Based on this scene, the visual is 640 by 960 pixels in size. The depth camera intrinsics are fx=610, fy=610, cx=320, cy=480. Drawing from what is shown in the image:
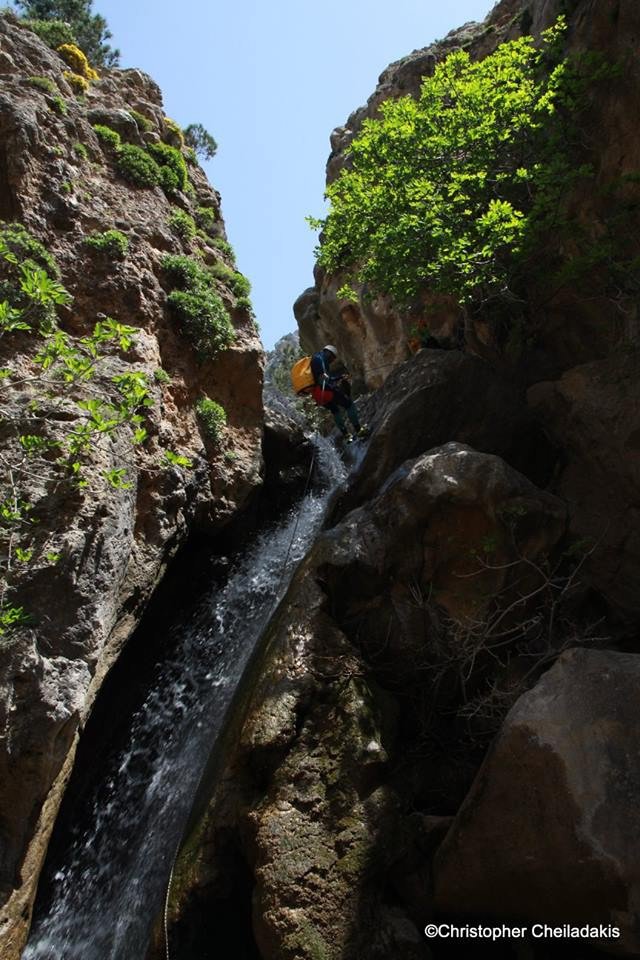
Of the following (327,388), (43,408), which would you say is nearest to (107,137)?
(327,388)

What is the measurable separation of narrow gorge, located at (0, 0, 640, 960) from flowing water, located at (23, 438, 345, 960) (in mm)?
45

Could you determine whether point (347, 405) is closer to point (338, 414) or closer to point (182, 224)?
point (338, 414)

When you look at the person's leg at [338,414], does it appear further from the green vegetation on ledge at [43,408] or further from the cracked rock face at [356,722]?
the green vegetation on ledge at [43,408]

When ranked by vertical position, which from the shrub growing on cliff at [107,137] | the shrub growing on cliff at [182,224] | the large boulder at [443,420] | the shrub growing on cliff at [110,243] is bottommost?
the large boulder at [443,420]

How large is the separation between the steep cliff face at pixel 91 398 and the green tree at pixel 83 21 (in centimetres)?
1395

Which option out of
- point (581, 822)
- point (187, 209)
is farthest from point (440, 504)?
point (187, 209)

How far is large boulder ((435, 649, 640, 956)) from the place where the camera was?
197 inches

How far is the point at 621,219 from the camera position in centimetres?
1002

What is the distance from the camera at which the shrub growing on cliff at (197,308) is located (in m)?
11.8

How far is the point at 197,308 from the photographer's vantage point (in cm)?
1188

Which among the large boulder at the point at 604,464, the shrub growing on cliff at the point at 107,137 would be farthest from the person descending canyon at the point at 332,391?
the shrub growing on cliff at the point at 107,137

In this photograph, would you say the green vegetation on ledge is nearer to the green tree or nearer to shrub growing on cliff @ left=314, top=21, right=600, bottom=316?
shrub growing on cliff @ left=314, top=21, right=600, bottom=316

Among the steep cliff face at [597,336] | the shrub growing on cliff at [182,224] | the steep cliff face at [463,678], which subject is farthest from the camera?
the shrub growing on cliff at [182,224]

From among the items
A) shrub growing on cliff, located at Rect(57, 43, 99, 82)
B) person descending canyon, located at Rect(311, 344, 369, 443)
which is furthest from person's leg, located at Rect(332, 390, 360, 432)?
shrub growing on cliff, located at Rect(57, 43, 99, 82)
